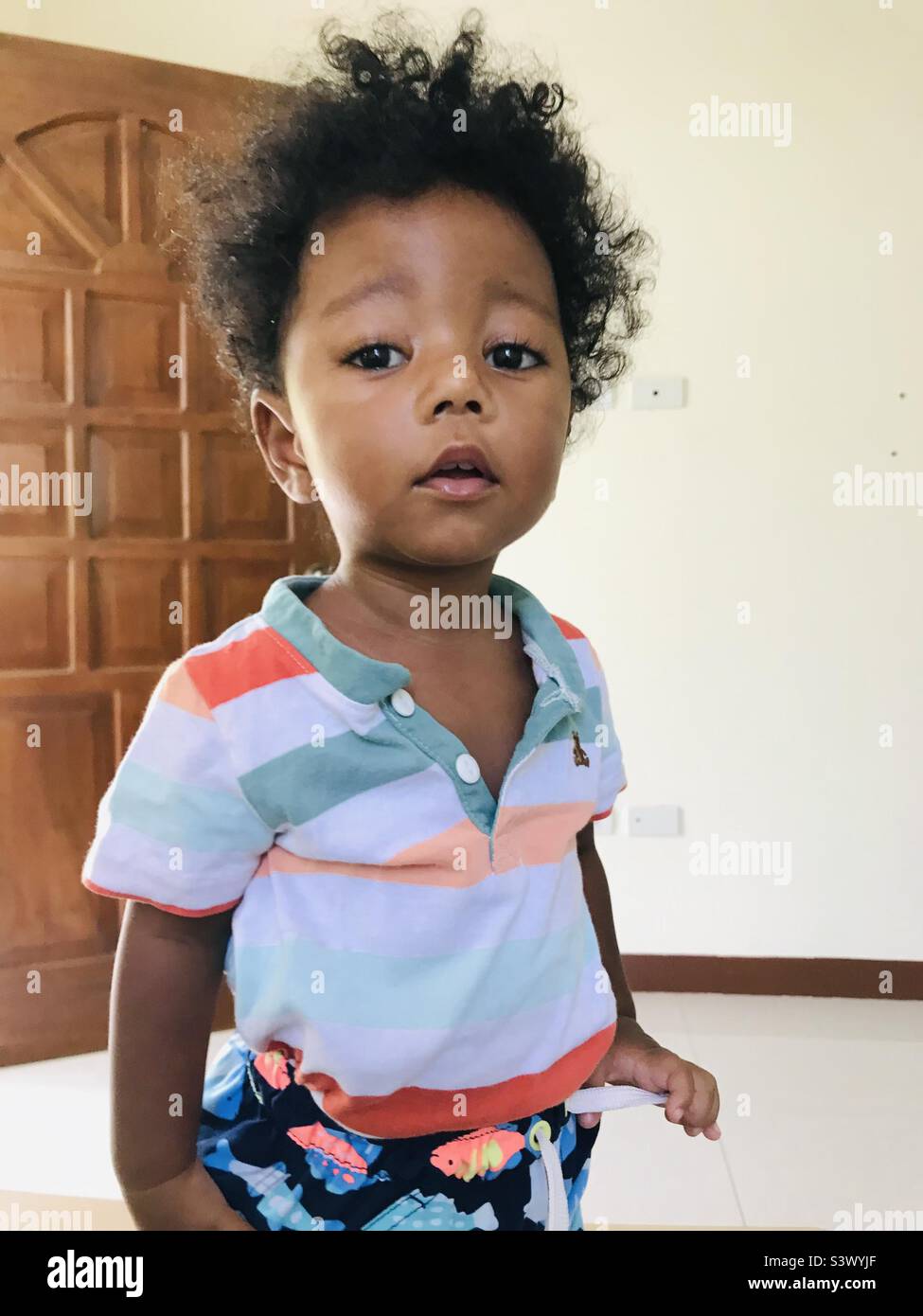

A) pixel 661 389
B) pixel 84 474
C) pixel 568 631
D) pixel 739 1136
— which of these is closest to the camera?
pixel 568 631

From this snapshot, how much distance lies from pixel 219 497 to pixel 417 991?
5.39 ft

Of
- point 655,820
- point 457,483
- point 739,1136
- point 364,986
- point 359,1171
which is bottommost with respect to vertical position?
point 739,1136

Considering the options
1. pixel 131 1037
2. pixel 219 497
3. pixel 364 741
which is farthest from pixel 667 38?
pixel 131 1037

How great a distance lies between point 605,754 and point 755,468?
5.64 feet

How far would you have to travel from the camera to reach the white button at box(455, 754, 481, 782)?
0.57 m

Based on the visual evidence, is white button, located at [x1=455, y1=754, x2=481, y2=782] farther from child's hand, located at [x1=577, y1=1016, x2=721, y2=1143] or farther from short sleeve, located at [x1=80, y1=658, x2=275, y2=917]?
child's hand, located at [x1=577, y1=1016, x2=721, y2=1143]

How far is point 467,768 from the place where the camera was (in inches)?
22.5

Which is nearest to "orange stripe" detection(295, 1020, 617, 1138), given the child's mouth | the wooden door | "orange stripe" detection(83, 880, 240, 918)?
"orange stripe" detection(83, 880, 240, 918)

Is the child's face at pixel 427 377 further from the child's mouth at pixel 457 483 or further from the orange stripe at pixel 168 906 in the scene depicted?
the orange stripe at pixel 168 906

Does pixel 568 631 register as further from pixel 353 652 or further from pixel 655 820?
pixel 655 820

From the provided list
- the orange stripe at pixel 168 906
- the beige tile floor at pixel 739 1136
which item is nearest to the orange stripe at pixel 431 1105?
the orange stripe at pixel 168 906

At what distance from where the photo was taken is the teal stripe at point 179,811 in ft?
1.70

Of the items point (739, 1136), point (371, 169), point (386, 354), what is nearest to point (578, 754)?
point (386, 354)
